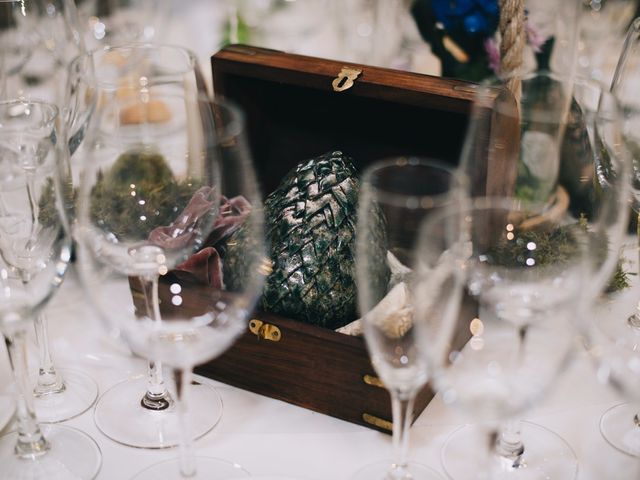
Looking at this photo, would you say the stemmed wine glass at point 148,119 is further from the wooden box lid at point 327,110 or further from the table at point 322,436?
the wooden box lid at point 327,110

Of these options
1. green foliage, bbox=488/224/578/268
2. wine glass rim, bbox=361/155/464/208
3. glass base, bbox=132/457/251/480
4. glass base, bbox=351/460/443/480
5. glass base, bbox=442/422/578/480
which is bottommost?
glass base, bbox=132/457/251/480

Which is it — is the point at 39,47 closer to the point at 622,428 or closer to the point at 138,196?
the point at 138,196

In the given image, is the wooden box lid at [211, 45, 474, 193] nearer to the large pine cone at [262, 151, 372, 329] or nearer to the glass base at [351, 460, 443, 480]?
the large pine cone at [262, 151, 372, 329]

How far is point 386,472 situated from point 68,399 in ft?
1.17

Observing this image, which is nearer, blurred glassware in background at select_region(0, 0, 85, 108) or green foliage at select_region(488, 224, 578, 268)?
green foliage at select_region(488, 224, 578, 268)

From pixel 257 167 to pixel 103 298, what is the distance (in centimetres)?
50

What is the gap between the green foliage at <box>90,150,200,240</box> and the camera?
808mm

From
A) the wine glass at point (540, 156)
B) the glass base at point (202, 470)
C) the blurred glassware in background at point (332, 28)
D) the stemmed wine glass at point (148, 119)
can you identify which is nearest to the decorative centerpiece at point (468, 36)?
the blurred glassware in background at point (332, 28)

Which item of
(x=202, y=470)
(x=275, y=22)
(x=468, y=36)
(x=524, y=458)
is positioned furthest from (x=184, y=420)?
(x=275, y=22)

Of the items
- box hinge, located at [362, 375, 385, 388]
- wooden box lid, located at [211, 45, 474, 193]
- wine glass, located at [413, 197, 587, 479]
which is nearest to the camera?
wine glass, located at [413, 197, 587, 479]

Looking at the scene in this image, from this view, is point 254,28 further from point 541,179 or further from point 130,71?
point 541,179

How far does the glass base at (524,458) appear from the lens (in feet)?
2.86

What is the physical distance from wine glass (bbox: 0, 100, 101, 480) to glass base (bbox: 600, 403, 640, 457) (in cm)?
51

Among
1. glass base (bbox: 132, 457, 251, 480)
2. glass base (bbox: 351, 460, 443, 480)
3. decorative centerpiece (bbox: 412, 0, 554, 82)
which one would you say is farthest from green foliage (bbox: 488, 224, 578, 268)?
decorative centerpiece (bbox: 412, 0, 554, 82)
